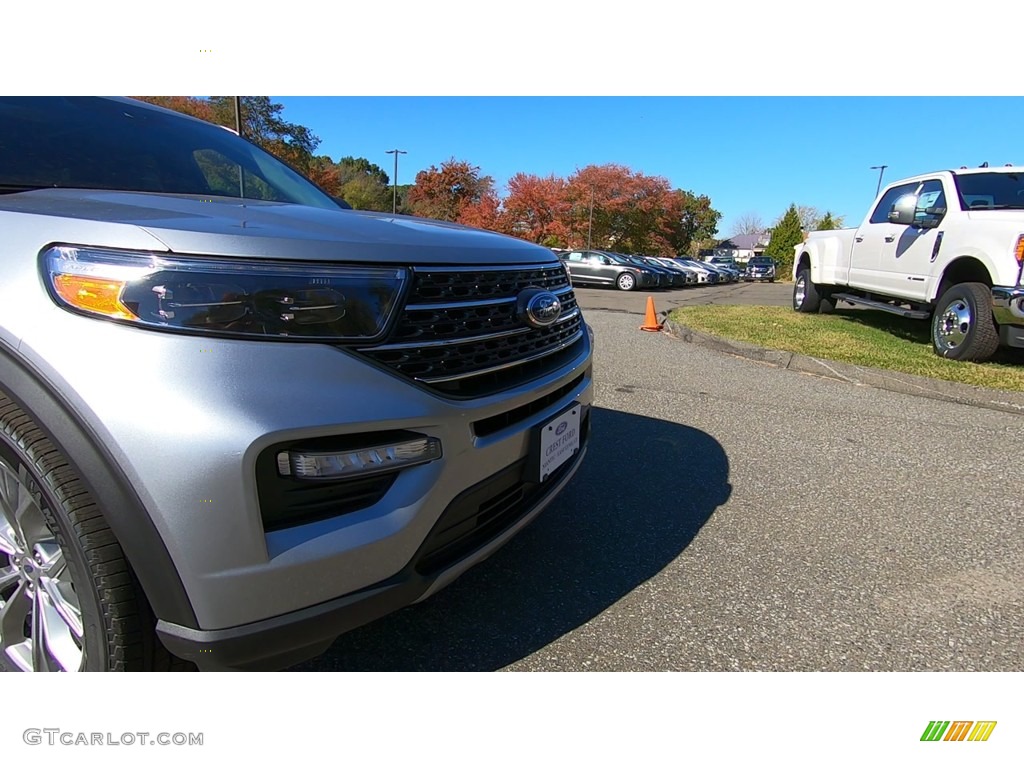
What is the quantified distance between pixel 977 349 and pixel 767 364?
2015mm

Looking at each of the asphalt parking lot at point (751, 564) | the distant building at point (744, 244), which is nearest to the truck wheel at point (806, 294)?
the asphalt parking lot at point (751, 564)

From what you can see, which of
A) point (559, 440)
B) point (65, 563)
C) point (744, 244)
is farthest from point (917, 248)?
point (744, 244)

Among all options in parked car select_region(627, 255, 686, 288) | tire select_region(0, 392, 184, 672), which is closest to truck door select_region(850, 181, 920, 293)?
tire select_region(0, 392, 184, 672)

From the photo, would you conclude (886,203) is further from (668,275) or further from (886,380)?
(668,275)

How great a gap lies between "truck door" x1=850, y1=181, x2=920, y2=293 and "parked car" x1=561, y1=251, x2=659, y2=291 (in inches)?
503

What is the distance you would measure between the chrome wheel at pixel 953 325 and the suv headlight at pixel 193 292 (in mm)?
6978

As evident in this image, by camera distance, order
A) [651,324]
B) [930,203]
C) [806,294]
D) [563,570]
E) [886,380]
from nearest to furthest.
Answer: [563,570], [886,380], [930,203], [651,324], [806,294]

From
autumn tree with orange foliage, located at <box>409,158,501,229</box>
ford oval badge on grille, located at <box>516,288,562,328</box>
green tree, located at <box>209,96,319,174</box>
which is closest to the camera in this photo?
ford oval badge on grille, located at <box>516,288,562,328</box>

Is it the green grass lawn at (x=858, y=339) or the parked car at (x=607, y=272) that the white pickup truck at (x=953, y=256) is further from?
the parked car at (x=607, y=272)

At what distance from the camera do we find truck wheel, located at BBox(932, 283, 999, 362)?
5.78 metres

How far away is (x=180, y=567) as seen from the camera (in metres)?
1.20

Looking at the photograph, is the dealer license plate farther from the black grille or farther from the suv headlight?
the suv headlight

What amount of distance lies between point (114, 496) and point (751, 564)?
2.27m

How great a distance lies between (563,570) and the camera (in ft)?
7.48
